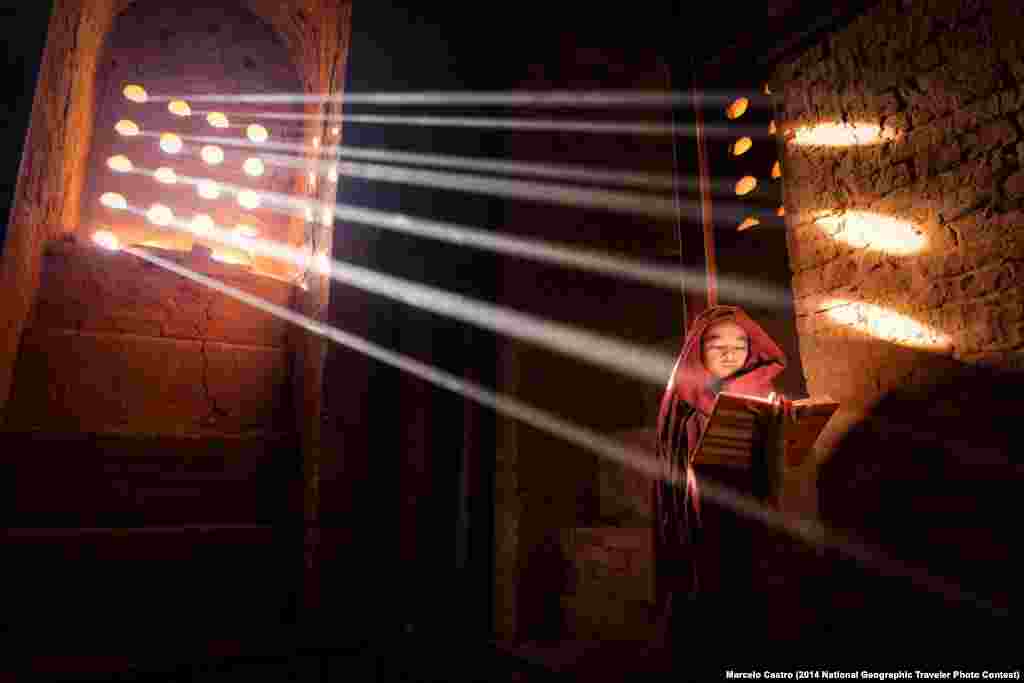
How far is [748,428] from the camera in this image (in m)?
2.38

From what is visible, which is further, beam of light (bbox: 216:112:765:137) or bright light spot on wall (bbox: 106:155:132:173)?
bright light spot on wall (bbox: 106:155:132:173)

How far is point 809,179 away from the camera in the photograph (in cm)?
290

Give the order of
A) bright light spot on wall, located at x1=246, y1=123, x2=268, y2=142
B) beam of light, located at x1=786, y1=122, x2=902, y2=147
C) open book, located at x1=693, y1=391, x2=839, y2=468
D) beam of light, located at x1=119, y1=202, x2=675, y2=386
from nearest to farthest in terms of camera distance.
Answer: open book, located at x1=693, y1=391, x2=839, y2=468 < beam of light, located at x1=786, y1=122, x2=902, y2=147 < beam of light, located at x1=119, y1=202, x2=675, y2=386 < bright light spot on wall, located at x1=246, y1=123, x2=268, y2=142

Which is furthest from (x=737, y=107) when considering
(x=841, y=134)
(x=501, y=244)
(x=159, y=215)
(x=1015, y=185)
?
(x=159, y=215)

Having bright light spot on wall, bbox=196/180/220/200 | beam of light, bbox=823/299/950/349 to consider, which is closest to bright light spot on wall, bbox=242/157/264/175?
bright light spot on wall, bbox=196/180/220/200

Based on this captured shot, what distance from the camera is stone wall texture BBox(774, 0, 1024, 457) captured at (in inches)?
86.6

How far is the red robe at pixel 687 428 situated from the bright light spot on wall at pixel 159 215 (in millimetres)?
4998

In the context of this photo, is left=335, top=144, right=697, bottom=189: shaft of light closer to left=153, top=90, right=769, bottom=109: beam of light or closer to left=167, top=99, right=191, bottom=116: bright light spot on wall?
left=153, top=90, right=769, bottom=109: beam of light

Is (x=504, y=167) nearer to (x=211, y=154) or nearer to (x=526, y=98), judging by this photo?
(x=526, y=98)

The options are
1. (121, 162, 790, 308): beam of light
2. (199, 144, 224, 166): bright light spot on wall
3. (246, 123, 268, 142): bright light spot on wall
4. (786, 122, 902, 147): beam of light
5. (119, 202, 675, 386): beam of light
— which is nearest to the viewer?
(786, 122, 902, 147): beam of light

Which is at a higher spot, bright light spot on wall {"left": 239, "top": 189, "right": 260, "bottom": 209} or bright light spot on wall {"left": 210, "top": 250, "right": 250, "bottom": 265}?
bright light spot on wall {"left": 239, "top": 189, "right": 260, "bottom": 209}

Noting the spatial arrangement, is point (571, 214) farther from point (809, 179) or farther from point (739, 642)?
point (739, 642)

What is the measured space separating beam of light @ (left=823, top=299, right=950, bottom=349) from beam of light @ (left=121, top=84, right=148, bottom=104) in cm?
617

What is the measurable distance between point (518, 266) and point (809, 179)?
2.19 metres
